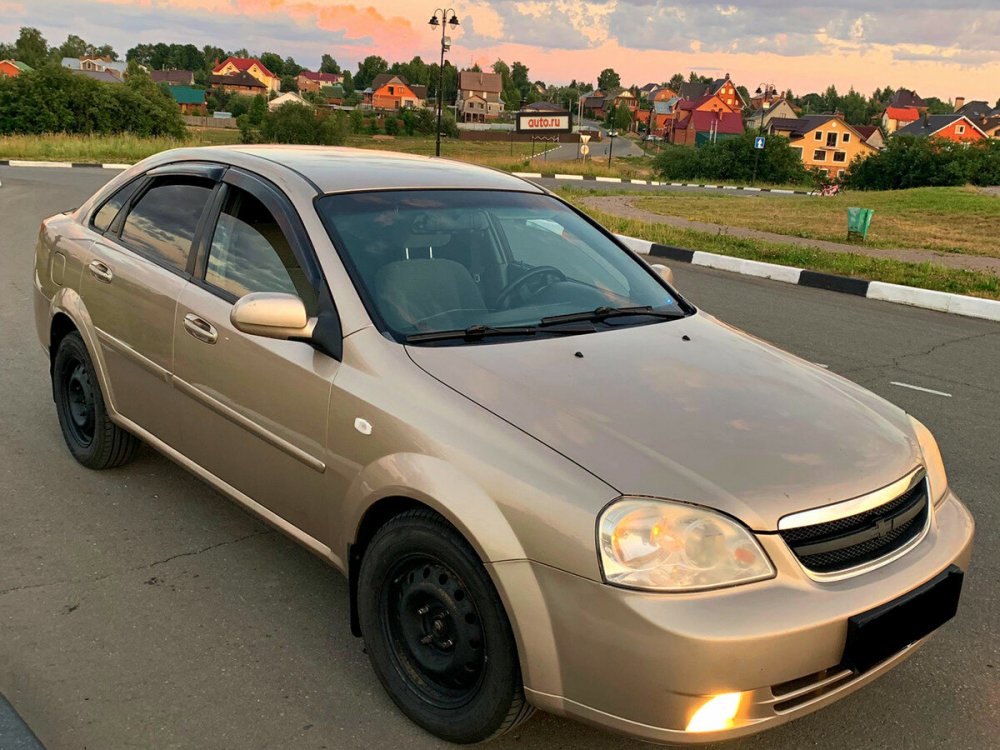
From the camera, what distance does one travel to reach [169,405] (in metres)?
3.58

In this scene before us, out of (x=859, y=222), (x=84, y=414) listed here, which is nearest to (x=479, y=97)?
(x=859, y=222)

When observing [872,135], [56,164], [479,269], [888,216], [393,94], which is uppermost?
[393,94]

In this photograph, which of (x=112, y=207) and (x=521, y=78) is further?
(x=521, y=78)

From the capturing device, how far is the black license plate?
2.22 m

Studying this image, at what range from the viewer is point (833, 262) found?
12.6 m

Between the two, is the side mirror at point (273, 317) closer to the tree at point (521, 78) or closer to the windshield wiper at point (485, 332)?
the windshield wiper at point (485, 332)

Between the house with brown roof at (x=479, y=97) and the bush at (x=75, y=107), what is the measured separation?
3740 inches

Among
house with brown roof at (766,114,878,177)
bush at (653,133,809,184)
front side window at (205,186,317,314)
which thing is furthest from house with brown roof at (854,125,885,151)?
front side window at (205,186,317,314)

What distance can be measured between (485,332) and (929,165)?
5070 centimetres

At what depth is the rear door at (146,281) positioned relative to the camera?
3600mm

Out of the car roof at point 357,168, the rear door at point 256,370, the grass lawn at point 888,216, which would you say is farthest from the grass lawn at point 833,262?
the rear door at point 256,370

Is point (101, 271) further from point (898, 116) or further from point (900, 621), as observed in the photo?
point (898, 116)

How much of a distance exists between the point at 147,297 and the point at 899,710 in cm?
301

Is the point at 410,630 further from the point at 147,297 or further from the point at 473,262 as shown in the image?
the point at 147,297
